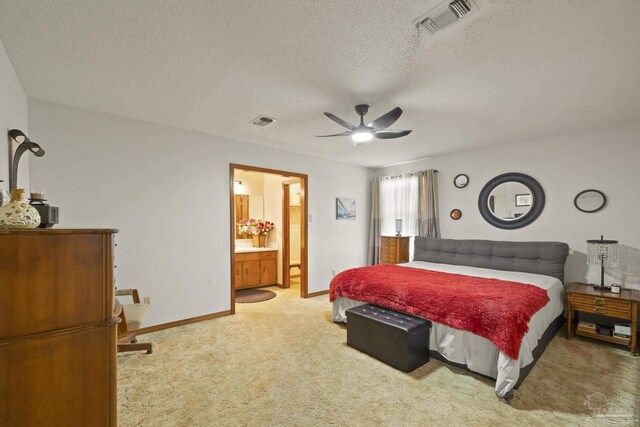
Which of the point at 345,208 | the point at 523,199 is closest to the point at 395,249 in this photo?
the point at 345,208

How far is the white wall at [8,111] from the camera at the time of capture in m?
2.00

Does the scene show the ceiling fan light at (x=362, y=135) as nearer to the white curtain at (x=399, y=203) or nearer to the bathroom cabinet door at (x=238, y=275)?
the white curtain at (x=399, y=203)

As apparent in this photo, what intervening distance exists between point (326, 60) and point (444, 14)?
0.84 metres

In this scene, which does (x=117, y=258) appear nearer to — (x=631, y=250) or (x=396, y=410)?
(x=396, y=410)

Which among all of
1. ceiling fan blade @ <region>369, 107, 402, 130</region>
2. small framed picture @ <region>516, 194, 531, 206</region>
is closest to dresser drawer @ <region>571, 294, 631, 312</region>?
small framed picture @ <region>516, 194, 531, 206</region>

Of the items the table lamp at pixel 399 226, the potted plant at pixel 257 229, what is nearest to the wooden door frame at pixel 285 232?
the potted plant at pixel 257 229

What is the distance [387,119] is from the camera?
2.68 m

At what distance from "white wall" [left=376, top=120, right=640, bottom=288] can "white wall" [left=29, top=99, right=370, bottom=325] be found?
349cm

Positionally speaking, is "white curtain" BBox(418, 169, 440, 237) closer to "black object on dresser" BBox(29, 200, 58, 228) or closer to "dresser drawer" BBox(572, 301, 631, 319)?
"dresser drawer" BBox(572, 301, 631, 319)

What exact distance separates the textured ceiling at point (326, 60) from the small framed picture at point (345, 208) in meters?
2.49

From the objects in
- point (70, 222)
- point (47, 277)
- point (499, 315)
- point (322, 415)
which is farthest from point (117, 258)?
point (499, 315)

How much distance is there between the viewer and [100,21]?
1.76 meters

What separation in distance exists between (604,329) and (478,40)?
3.42 m

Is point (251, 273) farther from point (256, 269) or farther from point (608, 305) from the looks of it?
point (608, 305)
